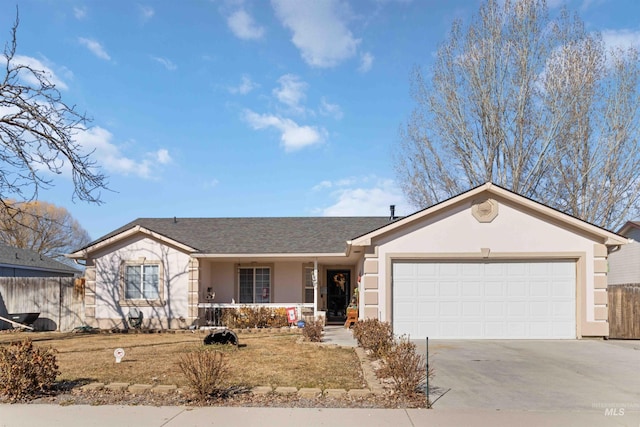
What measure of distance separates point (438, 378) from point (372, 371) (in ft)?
3.74

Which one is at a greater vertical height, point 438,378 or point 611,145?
point 611,145

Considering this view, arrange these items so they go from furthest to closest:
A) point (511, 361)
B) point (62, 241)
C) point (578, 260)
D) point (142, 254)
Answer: point (62, 241) → point (142, 254) → point (578, 260) → point (511, 361)

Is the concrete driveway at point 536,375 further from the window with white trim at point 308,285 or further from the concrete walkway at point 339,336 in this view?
the window with white trim at point 308,285

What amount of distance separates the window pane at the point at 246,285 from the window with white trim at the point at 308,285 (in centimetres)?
222

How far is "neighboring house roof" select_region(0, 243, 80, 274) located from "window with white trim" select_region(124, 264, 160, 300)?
11.1 metres

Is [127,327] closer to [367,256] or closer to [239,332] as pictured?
[239,332]

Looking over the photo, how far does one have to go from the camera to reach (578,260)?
14.3 m

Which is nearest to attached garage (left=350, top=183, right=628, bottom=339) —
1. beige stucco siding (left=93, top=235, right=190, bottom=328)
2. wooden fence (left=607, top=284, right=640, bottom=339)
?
wooden fence (left=607, top=284, right=640, bottom=339)

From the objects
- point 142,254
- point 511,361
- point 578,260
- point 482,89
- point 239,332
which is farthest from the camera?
point 482,89

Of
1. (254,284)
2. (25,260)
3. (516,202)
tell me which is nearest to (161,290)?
(254,284)

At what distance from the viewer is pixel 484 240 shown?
47.6ft

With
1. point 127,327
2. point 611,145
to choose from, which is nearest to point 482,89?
point 611,145

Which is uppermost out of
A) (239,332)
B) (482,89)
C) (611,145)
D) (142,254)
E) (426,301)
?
(482,89)

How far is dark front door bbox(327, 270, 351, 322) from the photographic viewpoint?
823 inches
